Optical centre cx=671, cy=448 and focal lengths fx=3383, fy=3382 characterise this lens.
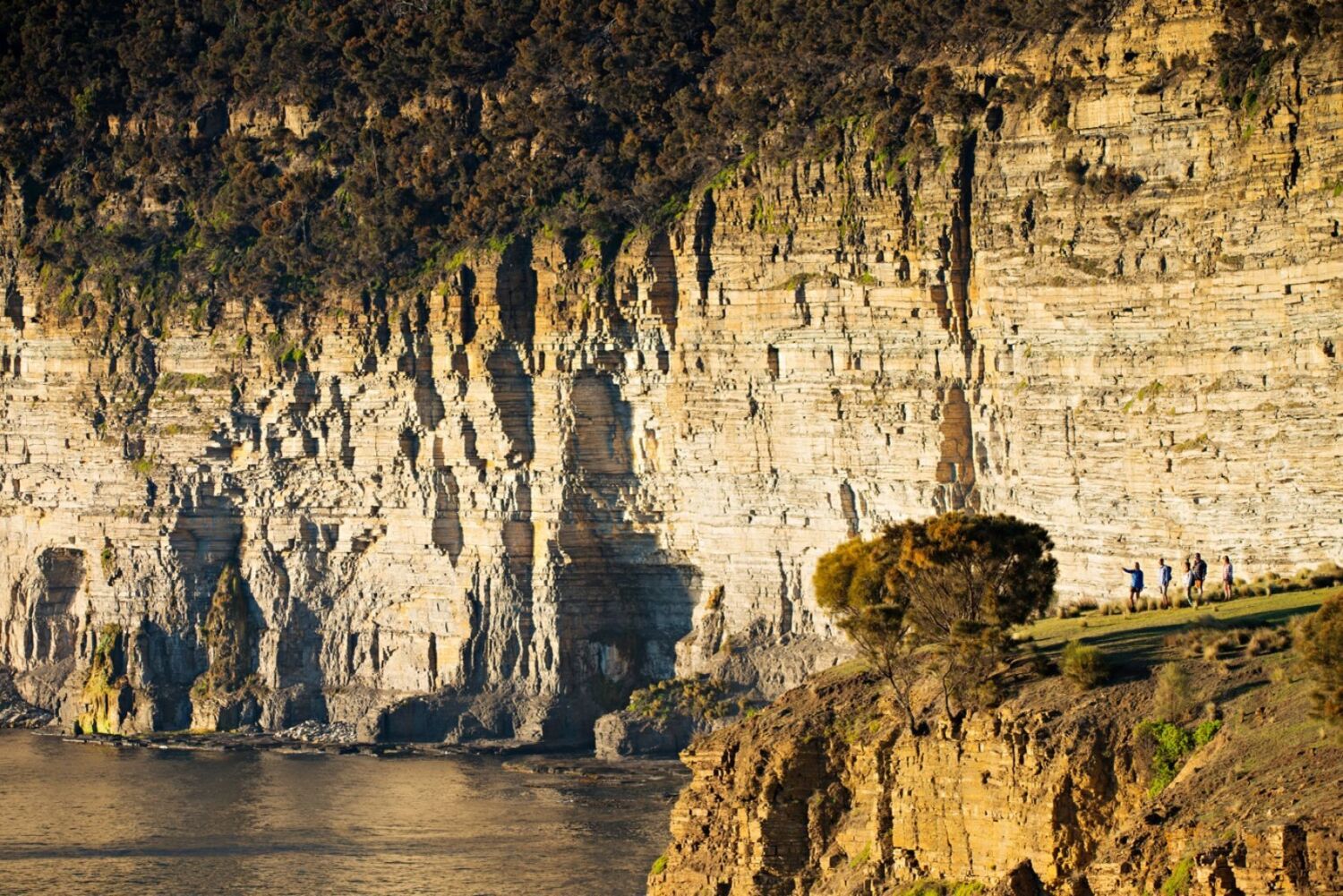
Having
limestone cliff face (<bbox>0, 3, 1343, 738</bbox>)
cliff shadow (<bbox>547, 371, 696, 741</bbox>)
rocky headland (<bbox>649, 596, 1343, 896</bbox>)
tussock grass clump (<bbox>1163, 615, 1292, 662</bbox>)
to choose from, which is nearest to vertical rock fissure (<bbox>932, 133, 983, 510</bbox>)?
limestone cliff face (<bbox>0, 3, 1343, 738</bbox>)

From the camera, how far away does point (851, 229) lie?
249 ft

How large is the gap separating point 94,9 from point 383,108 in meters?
14.9

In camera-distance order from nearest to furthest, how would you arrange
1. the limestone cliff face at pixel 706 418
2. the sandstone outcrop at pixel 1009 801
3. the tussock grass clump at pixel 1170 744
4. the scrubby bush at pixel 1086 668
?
the sandstone outcrop at pixel 1009 801
the tussock grass clump at pixel 1170 744
the scrubby bush at pixel 1086 668
the limestone cliff face at pixel 706 418

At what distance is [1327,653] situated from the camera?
124ft

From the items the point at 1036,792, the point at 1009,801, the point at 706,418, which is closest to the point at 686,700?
the point at 706,418

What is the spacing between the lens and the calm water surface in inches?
2486

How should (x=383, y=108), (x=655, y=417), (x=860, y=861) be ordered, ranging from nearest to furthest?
1. (x=860, y=861)
2. (x=655, y=417)
3. (x=383, y=108)

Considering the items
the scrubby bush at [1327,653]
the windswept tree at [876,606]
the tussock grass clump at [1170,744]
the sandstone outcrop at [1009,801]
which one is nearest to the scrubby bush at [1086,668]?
the sandstone outcrop at [1009,801]

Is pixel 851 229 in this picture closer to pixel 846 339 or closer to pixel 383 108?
pixel 846 339

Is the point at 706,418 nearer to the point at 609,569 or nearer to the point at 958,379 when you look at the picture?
the point at 609,569

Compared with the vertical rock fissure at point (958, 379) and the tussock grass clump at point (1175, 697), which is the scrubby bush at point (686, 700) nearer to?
the vertical rock fissure at point (958, 379)

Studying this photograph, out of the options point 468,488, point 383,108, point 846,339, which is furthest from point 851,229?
point 383,108

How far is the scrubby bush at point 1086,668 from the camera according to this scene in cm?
4297

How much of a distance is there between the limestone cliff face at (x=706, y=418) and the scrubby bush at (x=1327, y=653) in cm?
2687
